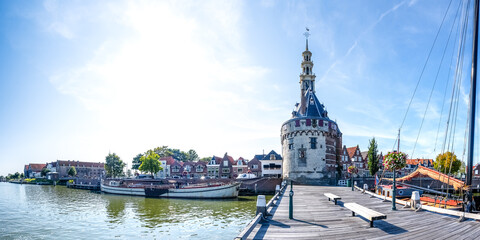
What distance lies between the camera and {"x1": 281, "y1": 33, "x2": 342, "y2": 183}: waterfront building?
43.8 m

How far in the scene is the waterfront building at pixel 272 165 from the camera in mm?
62000

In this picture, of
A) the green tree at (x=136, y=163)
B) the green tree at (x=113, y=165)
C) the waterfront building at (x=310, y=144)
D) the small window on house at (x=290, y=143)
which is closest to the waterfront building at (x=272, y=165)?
the waterfront building at (x=310, y=144)

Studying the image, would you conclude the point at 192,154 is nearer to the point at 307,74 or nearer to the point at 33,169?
the point at 33,169

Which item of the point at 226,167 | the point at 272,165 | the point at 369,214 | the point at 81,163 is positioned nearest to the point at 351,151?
the point at 272,165

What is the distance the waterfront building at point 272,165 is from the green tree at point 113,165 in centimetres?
6627

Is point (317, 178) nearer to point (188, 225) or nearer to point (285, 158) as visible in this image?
point (285, 158)

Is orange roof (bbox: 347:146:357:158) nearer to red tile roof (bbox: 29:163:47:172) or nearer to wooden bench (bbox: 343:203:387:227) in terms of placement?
wooden bench (bbox: 343:203:387:227)

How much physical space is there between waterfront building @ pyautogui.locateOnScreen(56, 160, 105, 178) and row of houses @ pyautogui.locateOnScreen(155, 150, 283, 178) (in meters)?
50.2

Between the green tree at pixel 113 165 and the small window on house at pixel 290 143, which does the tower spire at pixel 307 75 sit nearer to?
the small window on house at pixel 290 143

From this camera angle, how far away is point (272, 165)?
62312 millimetres

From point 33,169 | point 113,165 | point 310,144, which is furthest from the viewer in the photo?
point 33,169

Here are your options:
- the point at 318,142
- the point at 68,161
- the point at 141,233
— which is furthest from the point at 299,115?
the point at 68,161

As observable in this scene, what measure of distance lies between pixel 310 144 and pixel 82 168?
394 ft

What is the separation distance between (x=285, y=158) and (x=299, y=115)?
902 cm
